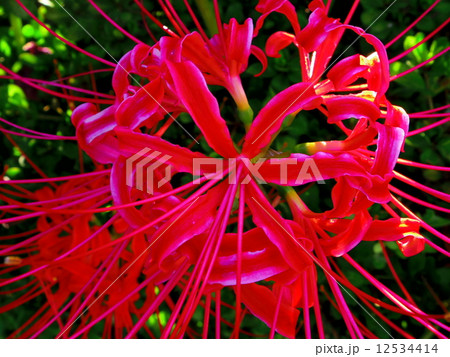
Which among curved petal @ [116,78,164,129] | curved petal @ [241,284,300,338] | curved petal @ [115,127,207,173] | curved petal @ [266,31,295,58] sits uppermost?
curved petal @ [266,31,295,58]

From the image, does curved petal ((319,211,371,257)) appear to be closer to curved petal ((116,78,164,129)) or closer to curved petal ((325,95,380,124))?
curved petal ((325,95,380,124))

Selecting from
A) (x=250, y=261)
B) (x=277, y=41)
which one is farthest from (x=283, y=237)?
(x=277, y=41)

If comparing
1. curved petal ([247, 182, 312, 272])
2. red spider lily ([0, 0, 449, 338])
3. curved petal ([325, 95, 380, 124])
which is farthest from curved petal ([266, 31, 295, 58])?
curved petal ([247, 182, 312, 272])

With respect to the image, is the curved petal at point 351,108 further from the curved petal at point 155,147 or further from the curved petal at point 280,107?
the curved petal at point 155,147

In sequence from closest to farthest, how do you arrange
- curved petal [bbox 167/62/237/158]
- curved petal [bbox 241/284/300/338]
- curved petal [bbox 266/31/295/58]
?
curved petal [bbox 167/62/237/158]
curved petal [bbox 241/284/300/338]
curved petal [bbox 266/31/295/58]

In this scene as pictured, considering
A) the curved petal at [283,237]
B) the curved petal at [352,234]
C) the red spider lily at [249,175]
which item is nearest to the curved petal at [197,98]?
the red spider lily at [249,175]

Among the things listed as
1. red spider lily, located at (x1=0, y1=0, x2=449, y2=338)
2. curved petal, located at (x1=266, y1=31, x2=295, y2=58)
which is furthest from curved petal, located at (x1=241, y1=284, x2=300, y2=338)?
curved petal, located at (x1=266, y1=31, x2=295, y2=58)

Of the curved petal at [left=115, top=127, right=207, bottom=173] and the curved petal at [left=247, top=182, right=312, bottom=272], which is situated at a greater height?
the curved petal at [left=115, top=127, right=207, bottom=173]

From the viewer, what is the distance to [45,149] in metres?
1.19

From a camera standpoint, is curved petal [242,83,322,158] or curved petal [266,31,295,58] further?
curved petal [266,31,295,58]

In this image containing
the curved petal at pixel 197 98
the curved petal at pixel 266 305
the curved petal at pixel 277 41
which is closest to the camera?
the curved petal at pixel 197 98

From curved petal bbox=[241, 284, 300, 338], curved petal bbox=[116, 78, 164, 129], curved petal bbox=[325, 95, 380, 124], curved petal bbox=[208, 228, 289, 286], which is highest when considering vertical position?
curved petal bbox=[116, 78, 164, 129]

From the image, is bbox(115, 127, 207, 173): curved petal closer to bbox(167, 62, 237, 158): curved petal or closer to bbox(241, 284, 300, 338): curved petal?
bbox(167, 62, 237, 158): curved petal

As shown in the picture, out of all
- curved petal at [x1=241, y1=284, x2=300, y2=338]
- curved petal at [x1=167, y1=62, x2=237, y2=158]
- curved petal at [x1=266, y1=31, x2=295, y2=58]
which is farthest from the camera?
curved petal at [x1=266, y1=31, x2=295, y2=58]
